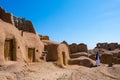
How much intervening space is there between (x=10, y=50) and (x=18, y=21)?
19.4 feet

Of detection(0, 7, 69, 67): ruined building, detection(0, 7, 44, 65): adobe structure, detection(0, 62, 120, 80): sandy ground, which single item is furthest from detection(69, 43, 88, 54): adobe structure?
detection(0, 62, 120, 80): sandy ground

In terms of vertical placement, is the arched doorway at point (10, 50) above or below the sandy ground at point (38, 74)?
above

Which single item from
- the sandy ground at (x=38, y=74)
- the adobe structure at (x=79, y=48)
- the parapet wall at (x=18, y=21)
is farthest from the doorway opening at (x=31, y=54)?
the adobe structure at (x=79, y=48)

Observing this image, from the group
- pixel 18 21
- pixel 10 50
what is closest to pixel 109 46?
pixel 18 21

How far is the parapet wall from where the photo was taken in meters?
21.3

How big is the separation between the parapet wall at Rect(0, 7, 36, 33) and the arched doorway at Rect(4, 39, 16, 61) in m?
3.44

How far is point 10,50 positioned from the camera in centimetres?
1809

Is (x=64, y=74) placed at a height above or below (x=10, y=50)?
below

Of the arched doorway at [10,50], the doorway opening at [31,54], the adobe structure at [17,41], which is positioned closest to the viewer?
the adobe structure at [17,41]

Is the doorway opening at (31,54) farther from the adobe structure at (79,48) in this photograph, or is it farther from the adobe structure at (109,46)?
the adobe structure at (109,46)

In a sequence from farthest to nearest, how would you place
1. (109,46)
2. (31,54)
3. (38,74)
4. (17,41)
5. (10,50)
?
(109,46)
(31,54)
(17,41)
(10,50)
(38,74)

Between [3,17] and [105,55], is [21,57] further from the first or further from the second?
[105,55]

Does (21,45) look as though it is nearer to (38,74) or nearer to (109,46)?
(38,74)

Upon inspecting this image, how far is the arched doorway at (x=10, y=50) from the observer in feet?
57.5
